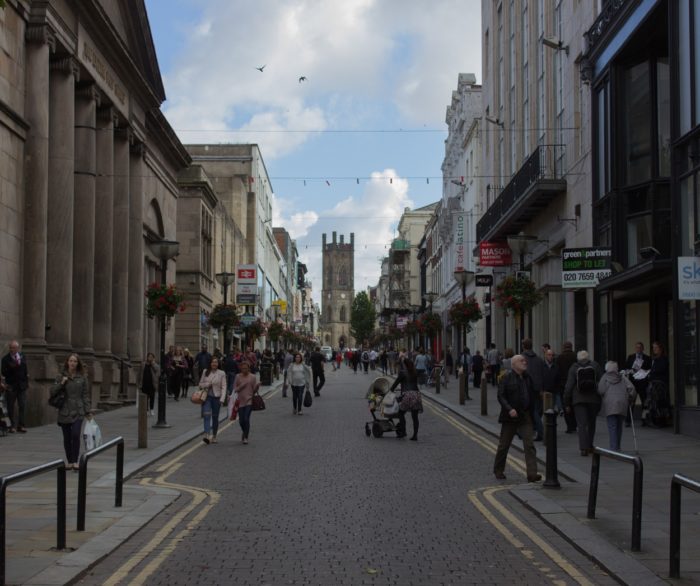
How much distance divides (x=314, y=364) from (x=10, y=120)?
1690 cm

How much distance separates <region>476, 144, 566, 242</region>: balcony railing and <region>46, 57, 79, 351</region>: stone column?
537 inches

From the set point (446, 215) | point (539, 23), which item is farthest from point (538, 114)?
point (446, 215)

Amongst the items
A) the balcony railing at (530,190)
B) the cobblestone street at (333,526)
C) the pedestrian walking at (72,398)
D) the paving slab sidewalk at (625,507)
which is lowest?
the cobblestone street at (333,526)

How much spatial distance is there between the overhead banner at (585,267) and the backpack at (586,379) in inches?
244

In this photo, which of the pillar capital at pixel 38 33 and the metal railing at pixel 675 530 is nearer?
the metal railing at pixel 675 530

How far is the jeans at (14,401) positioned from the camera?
20188 millimetres

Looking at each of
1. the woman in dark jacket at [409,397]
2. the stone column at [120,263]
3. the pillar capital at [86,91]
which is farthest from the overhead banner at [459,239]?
the woman in dark jacket at [409,397]

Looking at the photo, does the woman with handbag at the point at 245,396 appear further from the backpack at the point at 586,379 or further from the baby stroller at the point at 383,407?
the backpack at the point at 586,379

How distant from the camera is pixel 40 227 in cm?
2325

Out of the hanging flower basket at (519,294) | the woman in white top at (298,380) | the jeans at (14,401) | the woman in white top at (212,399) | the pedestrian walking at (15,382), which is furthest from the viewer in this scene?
the woman in white top at (298,380)

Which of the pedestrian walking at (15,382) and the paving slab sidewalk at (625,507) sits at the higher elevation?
the pedestrian walking at (15,382)

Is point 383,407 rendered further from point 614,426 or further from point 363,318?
point 363,318

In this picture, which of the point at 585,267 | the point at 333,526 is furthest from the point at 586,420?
the point at 333,526

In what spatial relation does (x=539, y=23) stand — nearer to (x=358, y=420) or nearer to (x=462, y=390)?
(x=462, y=390)
